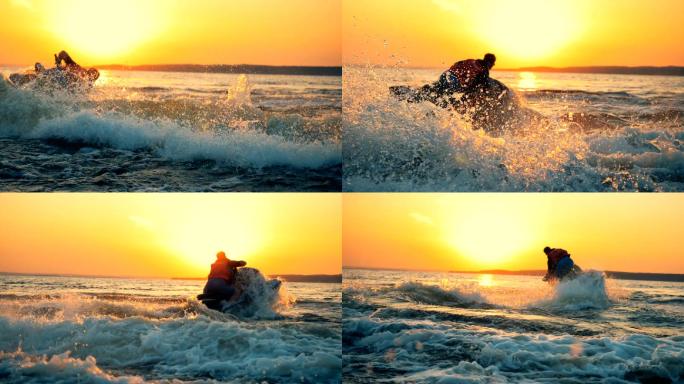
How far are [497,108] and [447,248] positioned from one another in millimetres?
2456

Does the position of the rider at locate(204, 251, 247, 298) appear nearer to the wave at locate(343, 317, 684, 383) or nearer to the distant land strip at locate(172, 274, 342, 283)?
the distant land strip at locate(172, 274, 342, 283)

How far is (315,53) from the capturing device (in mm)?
10602

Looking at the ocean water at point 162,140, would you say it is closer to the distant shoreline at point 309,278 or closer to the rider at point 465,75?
the distant shoreline at point 309,278

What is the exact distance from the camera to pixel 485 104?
418 inches

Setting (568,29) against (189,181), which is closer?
(189,181)

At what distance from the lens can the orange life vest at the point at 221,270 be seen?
904cm

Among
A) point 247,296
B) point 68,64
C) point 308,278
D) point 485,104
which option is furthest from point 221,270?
point 485,104

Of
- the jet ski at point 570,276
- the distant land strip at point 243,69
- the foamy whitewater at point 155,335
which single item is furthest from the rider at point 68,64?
the jet ski at point 570,276

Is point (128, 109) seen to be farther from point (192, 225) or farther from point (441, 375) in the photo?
point (441, 375)

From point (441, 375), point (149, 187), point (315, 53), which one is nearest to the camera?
point (441, 375)

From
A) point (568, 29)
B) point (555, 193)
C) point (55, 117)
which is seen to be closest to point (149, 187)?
point (55, 117)

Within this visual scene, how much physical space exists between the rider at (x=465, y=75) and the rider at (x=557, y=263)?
2722mm

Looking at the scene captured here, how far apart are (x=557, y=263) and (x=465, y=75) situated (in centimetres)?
311

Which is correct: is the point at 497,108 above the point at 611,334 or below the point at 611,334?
above
